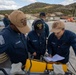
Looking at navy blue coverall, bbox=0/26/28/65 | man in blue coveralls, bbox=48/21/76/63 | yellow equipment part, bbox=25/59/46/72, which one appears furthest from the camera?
man in blue coveralls, bbox=48/21/76/63

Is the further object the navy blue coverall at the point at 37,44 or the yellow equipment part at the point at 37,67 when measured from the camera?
the navy blue coverall at the point at 37,44

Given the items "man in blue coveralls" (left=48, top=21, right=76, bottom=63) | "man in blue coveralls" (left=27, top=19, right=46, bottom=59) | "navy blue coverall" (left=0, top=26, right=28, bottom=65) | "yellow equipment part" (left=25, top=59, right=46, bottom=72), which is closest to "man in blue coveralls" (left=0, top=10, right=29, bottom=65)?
"navy blue coverall" (left=0, top=26, right=28, bottom=65)

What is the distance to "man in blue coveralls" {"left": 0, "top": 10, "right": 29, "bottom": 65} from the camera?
2.62 m

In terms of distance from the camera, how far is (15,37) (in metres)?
2.76

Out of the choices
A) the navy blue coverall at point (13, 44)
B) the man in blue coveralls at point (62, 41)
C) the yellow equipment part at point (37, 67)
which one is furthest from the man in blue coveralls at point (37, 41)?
the yellow equipment part at point (37, 67)

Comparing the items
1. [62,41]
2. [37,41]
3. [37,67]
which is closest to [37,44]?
[37,41]

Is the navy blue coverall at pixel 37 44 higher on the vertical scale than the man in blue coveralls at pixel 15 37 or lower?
lower

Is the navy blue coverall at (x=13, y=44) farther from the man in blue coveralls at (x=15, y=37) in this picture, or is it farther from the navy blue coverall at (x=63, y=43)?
the navy blue coverall at (x=63, y=43)

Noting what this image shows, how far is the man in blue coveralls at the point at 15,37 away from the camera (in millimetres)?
2622

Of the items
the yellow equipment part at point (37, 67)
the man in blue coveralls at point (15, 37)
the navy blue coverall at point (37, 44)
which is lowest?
the navy blue coverall at point (37, 44)

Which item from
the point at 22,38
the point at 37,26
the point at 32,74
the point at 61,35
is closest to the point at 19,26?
the point at 22,38

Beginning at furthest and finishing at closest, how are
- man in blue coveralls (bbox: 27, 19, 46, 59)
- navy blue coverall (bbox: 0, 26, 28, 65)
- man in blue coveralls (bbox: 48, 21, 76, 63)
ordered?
man in blue coveralls (bbox: 27, 19, 46, 59)
man in blue coveralls (bbox: 48, 21, 76, 63)
navy blue coverall (bbox: 0, 26, 28, 65)

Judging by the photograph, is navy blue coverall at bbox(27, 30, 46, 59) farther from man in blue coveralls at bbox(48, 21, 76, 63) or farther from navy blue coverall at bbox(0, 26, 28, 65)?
navy blue coverall at bbox(0, 26, 28, 65)

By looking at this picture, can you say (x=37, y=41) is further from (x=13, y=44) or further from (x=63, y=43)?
(x=13, y=44)
